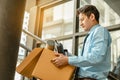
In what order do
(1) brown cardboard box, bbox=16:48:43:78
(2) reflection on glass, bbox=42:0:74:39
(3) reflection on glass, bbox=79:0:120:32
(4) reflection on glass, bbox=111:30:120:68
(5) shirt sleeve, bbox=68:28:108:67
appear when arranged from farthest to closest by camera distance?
(2) reflection on glass, bbox=42:0:74:39 < (3) reflection on glass, bbox=79:0:120:32 < (4) reflection on glass, bbox=111:30:120:68 < (1) brown cardboard box, bbox=16:48:43:78 < (5) shirt sleeve, bbox=68:28:108:67

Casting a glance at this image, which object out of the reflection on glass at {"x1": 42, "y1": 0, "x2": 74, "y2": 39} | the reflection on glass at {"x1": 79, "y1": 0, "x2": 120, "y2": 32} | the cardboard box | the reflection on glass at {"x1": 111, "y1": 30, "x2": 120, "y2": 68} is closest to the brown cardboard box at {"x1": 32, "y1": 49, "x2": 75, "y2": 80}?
the cardboard box

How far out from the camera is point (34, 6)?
5059mm

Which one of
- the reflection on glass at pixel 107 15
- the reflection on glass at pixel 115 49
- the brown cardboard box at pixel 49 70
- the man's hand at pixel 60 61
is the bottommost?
the brown cardboard box at pixel 49 70

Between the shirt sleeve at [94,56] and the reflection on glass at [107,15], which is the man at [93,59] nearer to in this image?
the shirt sleeve at [94,56]

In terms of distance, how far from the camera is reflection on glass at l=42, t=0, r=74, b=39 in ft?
14.4

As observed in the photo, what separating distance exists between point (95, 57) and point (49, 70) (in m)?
0.33

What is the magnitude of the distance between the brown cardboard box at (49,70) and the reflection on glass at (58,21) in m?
2.62

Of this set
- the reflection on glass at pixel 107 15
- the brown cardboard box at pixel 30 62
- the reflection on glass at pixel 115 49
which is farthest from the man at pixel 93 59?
the reflection on glass at pixel 107 15

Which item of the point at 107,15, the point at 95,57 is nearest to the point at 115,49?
the point at 107,15

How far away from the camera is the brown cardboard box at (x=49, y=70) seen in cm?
158

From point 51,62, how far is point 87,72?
265mm

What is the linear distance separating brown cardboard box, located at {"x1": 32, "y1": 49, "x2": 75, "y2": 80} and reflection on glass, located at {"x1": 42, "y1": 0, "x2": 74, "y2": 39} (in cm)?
262

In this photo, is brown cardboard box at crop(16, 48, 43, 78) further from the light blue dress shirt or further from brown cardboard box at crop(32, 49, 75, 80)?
the light blue dress shirt

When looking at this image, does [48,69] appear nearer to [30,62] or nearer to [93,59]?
[30,62]
